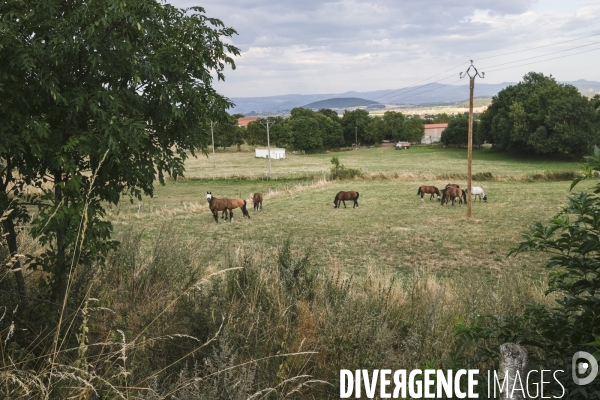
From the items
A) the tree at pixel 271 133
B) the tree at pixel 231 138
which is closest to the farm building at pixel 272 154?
the tree at pixel 271 133

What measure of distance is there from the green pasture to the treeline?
3.90m

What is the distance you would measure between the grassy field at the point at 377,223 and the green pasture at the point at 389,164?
8.83 metres

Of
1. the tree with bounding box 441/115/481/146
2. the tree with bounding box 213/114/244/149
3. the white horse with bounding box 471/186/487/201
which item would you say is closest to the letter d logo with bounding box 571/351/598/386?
the white horse with bounding box 471/186/487/201

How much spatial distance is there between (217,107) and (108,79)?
4.01ft

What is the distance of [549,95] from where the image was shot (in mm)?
56719

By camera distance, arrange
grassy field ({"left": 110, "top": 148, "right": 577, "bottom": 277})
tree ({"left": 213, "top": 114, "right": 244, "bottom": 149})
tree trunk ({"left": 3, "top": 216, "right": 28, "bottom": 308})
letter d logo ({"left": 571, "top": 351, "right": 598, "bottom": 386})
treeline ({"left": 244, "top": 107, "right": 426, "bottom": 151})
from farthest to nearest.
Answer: treeline ({"left": 244, "top": 107, "right": 426, "bottom": 151}) → tree ({"left": 213, "top": 114, "right": 244, "bottom": 149}) → grassy field ({"left": 110, "top": 148, "right": 577, "bottom": 277}) → tree trunk ({"left": 3, "top": 216, "right": 28, "bottom": 308}) → letter d logo ({"left": 571, "top": 351, "right": 598, "bottom": 386})

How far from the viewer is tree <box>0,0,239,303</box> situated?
166 inches

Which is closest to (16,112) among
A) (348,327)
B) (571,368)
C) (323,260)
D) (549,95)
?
(348,327)

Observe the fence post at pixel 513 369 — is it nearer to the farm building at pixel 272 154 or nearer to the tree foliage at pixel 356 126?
the farm building at pixel 272 154

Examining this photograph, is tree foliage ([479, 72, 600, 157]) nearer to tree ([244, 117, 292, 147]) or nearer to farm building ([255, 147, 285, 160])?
farm building ([255, 147, 285, 160])

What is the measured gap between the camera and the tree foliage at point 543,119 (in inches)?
2047

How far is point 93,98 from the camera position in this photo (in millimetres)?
4363

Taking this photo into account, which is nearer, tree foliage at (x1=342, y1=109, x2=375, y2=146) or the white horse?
the white horse

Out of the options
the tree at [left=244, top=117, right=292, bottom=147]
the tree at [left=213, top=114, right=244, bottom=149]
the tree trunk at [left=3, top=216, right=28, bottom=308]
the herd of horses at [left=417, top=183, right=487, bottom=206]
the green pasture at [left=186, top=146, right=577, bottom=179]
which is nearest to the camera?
the tree trunk at [left=3, top=216, right=28, bottom=308]
